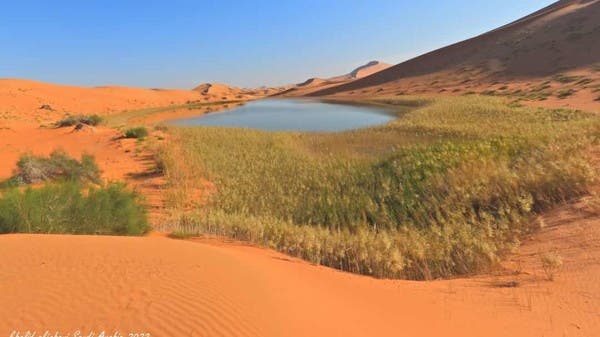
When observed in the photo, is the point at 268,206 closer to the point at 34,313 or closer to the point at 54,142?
the point at 34,313

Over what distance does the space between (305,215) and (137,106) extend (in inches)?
2906

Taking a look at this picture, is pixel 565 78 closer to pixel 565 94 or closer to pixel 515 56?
pixel 565 94

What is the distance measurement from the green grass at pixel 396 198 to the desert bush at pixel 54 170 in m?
2.42

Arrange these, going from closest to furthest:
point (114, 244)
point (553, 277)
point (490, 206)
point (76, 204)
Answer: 1. point (553, 277)
2. point (114, 244)
3. point (76, 204)
4. point (490, 206)

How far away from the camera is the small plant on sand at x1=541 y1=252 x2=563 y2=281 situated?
5.23 m

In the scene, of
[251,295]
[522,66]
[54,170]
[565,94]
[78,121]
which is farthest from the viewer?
[522,66]

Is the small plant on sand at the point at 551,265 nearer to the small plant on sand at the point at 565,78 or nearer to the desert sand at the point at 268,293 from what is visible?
the desert sand at the point at 268,293

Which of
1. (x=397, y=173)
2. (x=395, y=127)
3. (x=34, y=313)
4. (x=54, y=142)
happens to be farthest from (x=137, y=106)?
(x=34, y=313)

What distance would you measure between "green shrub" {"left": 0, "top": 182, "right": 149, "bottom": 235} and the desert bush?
226 inches

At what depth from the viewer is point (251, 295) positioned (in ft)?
13.8

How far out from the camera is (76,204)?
25.2 ft

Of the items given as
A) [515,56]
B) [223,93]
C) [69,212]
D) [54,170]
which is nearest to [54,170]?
[54,170]

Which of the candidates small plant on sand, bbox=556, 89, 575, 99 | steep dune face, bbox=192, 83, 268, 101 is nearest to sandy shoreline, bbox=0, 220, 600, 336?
small plant on sand, bbox=556, 89, 575, 99

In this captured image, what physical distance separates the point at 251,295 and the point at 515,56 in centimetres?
7170
